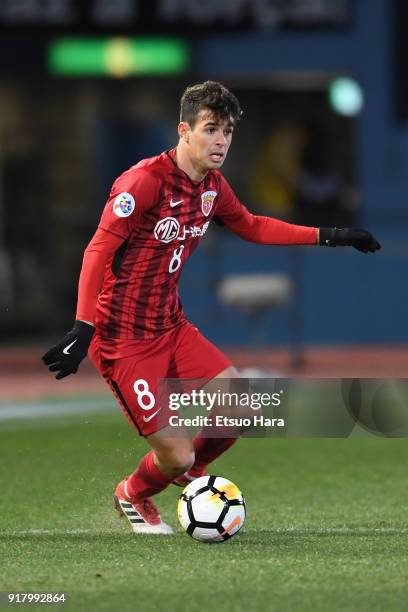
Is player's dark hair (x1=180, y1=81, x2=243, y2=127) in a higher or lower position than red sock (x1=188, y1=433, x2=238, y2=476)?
higher

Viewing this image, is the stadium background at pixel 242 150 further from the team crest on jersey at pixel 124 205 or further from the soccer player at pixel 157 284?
the team crest on jersey at pixel 124 205

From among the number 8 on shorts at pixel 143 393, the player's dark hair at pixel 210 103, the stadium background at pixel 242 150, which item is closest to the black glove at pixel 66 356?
the number 8 on shorts at pixel 143 393

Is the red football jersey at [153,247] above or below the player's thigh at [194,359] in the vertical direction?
above

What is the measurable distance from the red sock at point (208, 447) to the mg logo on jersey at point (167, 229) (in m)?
0.93

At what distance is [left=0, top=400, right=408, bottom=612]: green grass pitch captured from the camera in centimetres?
596

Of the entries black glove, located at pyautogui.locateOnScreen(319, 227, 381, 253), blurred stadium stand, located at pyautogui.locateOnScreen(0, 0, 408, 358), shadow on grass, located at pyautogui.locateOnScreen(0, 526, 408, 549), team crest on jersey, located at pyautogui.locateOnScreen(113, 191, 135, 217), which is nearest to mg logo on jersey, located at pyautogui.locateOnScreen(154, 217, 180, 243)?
team crest on jersey, located at pyautogui.locateOnScreen(113, 191, 135, 217)

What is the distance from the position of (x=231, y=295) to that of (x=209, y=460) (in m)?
7.38

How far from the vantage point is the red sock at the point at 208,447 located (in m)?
7.57

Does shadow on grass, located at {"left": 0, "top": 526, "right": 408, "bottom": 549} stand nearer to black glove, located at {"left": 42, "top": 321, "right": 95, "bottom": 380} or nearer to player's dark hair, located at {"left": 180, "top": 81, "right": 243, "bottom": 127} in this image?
black glove, located at {"left": 42, "top": 321, "right": 95, "bottom": 380}

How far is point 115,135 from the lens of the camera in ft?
58.9

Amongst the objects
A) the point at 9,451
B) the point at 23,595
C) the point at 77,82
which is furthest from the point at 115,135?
the point at 23,595

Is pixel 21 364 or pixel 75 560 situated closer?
pixel 75 560

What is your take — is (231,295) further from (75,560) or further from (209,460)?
(75,560)

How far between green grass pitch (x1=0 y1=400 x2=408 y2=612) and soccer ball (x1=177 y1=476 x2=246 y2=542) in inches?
2.6
